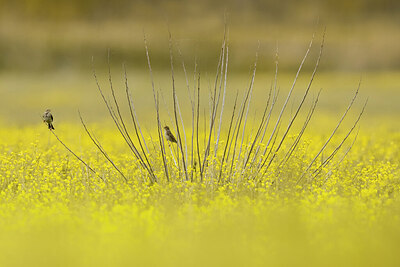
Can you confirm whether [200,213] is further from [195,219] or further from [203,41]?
[203,41]

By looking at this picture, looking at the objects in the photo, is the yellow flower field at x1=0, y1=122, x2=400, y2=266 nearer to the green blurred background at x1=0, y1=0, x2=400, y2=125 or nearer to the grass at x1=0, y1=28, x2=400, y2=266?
the grass at x1=0, y1=28, x2=400, y2=266

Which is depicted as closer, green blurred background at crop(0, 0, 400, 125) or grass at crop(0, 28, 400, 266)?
grass at crop(0, 28, 400, 266)

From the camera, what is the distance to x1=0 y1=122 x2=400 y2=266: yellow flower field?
5680 millimetres

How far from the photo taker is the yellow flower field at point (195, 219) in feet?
18.6

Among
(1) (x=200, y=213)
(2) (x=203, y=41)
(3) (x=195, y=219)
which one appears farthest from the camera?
A: (2) (x=203, y=41)

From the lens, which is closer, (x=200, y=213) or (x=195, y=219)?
(x=195, y=219)

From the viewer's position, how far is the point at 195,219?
682 centimetres

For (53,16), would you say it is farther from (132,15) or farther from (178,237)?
(178,237)

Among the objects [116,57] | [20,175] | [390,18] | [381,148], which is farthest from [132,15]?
[20,175]

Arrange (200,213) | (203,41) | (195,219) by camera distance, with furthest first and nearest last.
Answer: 1. (203,41)
2. (200,213)
3. (195,219)

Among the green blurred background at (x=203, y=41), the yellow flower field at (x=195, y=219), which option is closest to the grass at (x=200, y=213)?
the yellow flower field at (x=195, y=219)

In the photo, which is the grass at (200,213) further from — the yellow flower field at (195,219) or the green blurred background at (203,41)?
the green blurred background at (203,41)

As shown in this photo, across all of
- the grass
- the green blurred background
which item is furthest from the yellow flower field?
the green blurred background

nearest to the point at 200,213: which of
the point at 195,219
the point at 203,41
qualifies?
the point at 195,219
